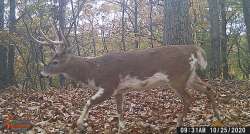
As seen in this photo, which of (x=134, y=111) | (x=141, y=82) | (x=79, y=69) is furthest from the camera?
(x=134, y=111)

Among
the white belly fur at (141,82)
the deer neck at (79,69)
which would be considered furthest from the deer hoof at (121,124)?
the deer neck at (79,69)

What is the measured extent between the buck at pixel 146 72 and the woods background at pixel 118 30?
9.19ft

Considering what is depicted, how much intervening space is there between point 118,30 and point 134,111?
29116 mm

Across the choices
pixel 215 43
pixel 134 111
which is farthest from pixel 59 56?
pixel 215 43

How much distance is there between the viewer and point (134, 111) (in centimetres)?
905

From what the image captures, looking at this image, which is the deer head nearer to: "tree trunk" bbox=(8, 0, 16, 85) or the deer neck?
the deer neck

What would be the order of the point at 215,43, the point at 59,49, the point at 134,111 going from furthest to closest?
the point at 215,43
the point at 134,111
the point at 59,49

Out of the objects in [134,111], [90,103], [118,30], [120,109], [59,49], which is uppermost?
[118,30]

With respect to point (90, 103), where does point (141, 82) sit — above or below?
above

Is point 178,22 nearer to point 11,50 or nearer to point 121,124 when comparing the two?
point 121,124

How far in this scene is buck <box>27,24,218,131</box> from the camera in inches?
291

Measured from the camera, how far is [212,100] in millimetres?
7531

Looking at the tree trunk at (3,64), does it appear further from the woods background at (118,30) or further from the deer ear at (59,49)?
the deer ear at (59,49)

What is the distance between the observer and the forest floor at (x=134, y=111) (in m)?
7.31
